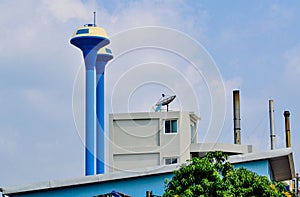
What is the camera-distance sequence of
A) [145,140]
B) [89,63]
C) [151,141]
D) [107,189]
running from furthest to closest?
[89,63], [145,140], [151,141], [107,189]

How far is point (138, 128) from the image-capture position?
29.8 metres

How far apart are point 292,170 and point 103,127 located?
43.8 ft

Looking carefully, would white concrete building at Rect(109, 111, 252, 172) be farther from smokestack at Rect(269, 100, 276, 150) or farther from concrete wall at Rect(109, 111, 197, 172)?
smokestack at Rect(269, 100, 276, 150)

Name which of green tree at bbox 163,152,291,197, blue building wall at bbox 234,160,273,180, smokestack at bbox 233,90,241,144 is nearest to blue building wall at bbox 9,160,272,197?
blue building wall at bbox 234,160,273,180

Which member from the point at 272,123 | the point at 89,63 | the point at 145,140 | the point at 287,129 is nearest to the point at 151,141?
the point at 145,140

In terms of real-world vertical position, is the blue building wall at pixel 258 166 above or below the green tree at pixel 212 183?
above

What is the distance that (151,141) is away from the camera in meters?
30.3

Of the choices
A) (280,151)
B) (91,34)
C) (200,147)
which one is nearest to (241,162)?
(280,151)

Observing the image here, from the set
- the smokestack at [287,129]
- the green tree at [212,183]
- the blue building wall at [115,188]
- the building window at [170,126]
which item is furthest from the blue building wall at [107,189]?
the smokestack at [287,129]

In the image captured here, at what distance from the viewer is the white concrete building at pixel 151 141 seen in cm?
2991

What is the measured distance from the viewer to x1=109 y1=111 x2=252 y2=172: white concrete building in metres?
29.9

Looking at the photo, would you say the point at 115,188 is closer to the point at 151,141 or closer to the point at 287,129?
the point at 151,141

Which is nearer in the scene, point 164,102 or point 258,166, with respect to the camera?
point 258,166

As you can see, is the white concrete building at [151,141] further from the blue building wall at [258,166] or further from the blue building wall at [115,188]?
the blue building wall at [115,188]
